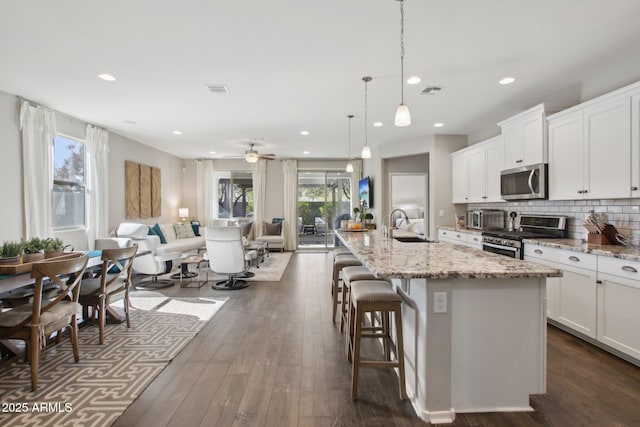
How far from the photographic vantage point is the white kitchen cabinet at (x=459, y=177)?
17.9ft

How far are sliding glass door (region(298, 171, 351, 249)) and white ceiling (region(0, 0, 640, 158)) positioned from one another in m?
4.35

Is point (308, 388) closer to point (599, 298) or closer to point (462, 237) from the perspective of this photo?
point (599, 298)

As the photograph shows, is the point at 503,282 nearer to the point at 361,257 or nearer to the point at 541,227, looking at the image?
the point at 361,257

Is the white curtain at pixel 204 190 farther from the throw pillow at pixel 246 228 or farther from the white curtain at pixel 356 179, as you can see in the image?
the white curtain at pixel 356 179

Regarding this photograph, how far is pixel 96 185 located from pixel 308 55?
471 centimetres

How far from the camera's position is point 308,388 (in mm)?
2096

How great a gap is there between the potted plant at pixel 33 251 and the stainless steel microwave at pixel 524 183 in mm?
5281

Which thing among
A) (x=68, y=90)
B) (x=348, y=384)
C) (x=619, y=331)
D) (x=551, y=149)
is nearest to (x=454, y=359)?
(x=348, y=384)

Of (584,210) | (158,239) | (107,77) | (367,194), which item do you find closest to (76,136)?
(158,239)

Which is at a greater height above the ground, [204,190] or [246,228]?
[204,190]

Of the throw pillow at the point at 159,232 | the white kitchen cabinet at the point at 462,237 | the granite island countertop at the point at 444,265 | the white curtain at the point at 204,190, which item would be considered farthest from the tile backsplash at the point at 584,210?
the white curtain at the point at 204,190

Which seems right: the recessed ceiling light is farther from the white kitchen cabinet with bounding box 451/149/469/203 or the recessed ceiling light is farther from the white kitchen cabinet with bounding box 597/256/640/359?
the white kitchen cabinet with bounding box 451/149/469/203

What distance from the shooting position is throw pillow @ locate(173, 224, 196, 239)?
7245mm

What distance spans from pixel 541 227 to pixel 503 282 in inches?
108
